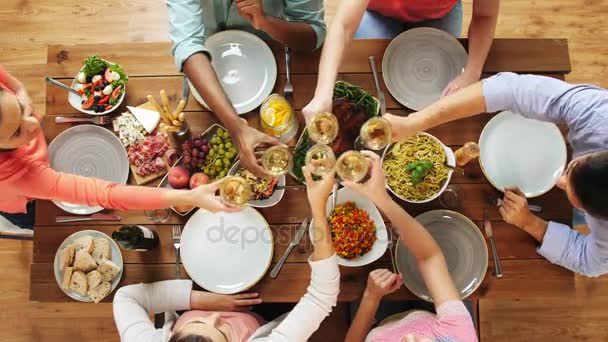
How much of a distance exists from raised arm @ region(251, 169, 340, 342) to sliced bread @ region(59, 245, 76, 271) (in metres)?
0.74

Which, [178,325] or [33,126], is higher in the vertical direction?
[33,126]

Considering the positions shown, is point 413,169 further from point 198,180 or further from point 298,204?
point 198,180

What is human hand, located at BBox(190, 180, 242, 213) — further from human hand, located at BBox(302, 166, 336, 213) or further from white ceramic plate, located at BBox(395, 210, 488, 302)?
white ceramic plate, located at BBox(395, 210, 488, 302)

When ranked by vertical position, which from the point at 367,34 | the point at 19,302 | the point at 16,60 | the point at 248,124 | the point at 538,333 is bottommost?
the point at 19,302

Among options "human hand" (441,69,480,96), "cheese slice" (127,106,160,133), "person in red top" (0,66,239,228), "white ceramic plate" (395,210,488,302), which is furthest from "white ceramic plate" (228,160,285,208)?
"human hand" (441,69,480,96)

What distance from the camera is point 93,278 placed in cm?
158

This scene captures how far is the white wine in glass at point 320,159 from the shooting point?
1.46 m

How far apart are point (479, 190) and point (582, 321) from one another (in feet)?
4.88

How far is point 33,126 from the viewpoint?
4.97 ft

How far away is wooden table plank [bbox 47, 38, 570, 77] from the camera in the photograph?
172cm

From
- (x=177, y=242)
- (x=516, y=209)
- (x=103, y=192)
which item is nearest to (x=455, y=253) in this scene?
(x=516, y=209)

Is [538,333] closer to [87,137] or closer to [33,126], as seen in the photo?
[87,137]

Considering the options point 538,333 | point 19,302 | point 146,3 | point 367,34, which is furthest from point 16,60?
point 538,333

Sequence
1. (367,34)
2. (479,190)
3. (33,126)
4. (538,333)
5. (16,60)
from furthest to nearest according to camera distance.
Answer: (16,60)
(538,333)
(367,34)
(479,190)
(33,126)
